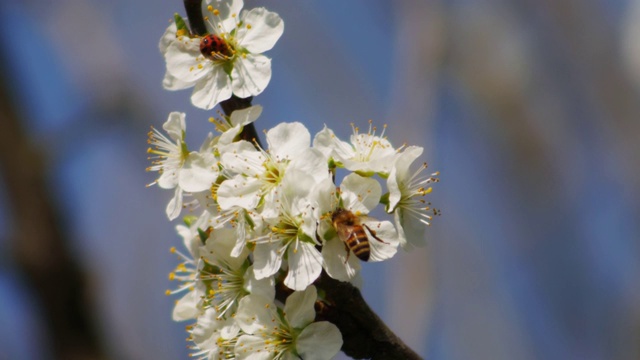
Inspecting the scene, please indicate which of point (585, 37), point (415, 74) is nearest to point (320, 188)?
point (415, 74)

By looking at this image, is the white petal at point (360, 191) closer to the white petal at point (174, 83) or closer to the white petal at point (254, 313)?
the white petal at point (254, 313)

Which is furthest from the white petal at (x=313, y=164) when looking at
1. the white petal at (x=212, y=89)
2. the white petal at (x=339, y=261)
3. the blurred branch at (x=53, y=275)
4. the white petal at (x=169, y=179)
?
the blurred branch at (x=53, y=275)

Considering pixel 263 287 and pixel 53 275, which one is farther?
pixel 53 275

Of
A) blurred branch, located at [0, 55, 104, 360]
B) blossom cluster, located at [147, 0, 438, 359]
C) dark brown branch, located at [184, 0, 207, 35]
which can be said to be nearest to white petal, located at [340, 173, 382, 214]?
blossom cluster, located at [147, 0, 438, 359]

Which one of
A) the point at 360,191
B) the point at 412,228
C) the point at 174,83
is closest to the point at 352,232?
the point at 360,191

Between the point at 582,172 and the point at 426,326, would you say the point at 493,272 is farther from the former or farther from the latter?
the point at 426,326

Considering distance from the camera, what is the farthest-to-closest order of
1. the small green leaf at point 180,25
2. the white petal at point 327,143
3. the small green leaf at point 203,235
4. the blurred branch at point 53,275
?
the blurred branch at point 53,275 → the small green leaf at point 180,25 → the small green leaf at point 203,235 → the white petal at point 327,143

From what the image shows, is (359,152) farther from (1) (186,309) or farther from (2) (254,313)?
(1) (186,309)

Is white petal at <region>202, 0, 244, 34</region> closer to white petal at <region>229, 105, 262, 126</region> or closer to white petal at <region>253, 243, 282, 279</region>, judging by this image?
white petal at <region>229, 105, 262, 126</region>
